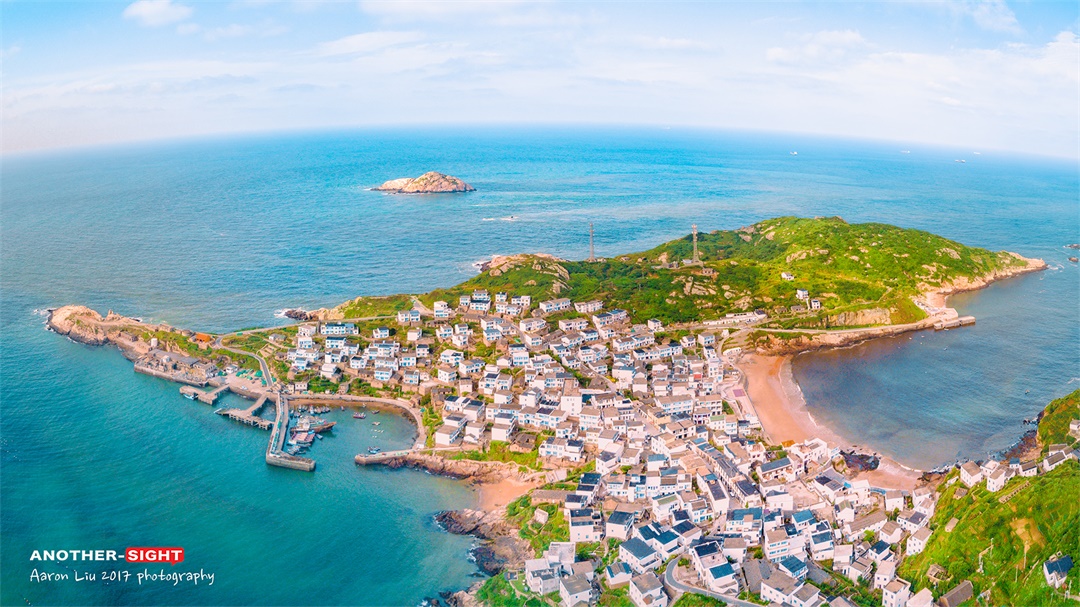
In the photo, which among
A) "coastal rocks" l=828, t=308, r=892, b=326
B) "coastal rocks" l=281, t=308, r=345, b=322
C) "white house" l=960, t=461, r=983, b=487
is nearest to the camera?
"white house" l=960, t=461, r=983, b=487

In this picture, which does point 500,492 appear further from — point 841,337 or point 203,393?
point 841,337

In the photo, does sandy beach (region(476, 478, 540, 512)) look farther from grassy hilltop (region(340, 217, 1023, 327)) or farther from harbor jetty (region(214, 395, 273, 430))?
grassy hilltop (region(340, 217, 1023, 327))

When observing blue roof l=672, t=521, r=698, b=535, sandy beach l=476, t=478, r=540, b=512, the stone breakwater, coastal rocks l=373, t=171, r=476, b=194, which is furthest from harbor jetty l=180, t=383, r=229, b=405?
coastal rocks l=373, t=171, r=476, b=194

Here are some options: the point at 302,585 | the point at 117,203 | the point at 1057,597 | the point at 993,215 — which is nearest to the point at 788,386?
the point at 1057,597

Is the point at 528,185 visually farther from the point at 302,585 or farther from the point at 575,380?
the point at 302,585

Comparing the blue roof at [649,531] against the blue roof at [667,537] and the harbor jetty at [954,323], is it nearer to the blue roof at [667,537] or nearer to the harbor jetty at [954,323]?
the blue roof at [667,537]

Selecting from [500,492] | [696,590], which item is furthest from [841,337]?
[696,590]

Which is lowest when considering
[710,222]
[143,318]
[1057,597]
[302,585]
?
[302,585]
